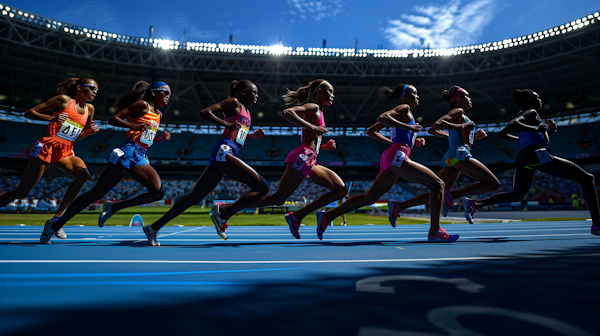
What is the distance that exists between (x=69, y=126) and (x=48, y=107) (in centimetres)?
32

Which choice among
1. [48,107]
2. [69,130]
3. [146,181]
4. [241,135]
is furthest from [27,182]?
[241,135]

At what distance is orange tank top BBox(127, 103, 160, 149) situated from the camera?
153 inches

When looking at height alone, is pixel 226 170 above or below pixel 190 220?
above

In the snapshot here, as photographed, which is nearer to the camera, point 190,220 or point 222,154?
point 222,154

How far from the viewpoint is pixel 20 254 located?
2.98 metres

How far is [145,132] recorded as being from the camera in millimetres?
3902

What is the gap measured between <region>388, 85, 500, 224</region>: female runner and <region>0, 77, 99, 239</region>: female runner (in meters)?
4.59

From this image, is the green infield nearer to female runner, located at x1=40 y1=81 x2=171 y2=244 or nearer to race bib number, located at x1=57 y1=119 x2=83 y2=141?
race bib number, located at x1=57 y1=119 x2=83 y2=141

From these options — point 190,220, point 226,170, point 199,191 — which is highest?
point 226,170

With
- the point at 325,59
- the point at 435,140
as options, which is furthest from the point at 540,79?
the point at 325,59

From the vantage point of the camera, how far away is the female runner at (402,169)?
3.88m

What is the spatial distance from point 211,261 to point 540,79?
33.1 m

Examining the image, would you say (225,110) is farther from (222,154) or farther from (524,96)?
(524,96)

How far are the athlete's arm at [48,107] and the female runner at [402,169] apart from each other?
3757mm
